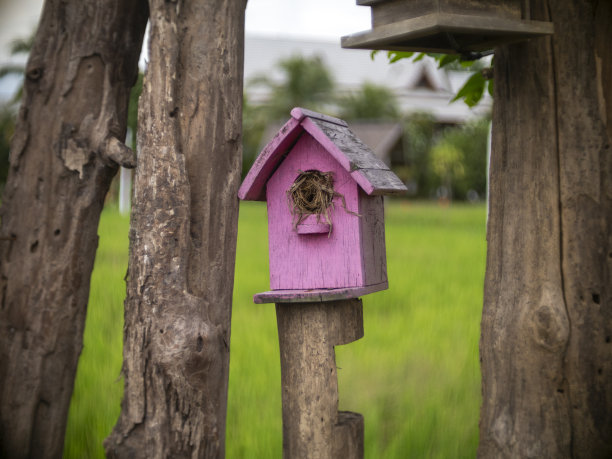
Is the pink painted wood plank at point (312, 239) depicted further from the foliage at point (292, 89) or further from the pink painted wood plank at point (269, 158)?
the foliage at point (292, 89)

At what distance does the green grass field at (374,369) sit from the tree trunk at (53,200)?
0.60 m

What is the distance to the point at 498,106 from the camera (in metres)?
3.38

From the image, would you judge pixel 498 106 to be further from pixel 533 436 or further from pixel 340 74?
pixel 340 74

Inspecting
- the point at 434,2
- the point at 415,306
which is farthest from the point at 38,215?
the point at 415,306

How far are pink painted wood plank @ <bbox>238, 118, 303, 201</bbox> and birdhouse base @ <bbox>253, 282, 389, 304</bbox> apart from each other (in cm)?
43

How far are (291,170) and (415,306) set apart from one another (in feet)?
14.1

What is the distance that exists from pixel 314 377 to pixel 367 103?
27.3 metres

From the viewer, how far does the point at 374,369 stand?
216 inches

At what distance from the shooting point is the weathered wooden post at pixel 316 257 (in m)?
3.08

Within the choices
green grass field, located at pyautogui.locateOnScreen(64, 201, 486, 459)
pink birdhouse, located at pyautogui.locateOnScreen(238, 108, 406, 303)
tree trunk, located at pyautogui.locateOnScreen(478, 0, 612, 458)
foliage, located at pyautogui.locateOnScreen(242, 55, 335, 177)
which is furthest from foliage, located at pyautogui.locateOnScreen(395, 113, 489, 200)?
pink birdhouse, located at pyautogui.locateOnScreen(238, 108, 406, 303)

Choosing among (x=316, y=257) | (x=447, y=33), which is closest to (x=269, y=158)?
(x=316, y=257)

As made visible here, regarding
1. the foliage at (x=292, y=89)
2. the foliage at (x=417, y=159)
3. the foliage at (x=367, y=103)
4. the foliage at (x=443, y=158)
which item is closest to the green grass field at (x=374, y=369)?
the foliage at (x=443, y=158)

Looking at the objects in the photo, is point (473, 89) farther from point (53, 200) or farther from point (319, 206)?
point (53, 200)

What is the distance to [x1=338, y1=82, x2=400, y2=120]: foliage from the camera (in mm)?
29531
